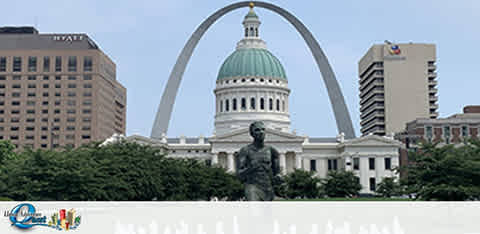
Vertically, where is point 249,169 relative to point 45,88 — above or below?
below

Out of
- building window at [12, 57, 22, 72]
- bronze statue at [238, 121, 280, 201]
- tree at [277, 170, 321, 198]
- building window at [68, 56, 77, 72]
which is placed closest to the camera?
bronze statue at [238, 121, 280, 201]

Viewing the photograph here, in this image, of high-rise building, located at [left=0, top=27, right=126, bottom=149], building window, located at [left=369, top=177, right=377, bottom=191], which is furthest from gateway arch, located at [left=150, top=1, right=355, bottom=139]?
high-rise building, located at [left=0, top=27, right=126, bottom=149]

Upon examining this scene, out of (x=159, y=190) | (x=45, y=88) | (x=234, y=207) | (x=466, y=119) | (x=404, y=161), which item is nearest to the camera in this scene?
(x=234, y=207)

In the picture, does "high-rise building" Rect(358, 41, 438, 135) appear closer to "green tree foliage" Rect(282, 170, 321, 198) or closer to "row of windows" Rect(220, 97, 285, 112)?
"row of windows" Rect(220, 97, 285, 112)

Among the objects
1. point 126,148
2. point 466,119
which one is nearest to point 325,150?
point 466,119

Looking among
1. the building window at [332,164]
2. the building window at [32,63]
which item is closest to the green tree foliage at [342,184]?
the building window at [332,164]

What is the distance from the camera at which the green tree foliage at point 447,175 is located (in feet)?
112

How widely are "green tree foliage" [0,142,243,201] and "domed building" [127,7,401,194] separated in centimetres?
3636

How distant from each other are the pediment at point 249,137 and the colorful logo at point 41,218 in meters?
83.8

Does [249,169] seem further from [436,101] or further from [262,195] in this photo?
[436,101]

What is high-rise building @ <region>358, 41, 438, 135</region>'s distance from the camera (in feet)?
445

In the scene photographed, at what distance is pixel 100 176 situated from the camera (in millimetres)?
42125

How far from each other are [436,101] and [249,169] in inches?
5030

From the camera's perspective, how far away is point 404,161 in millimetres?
110812
